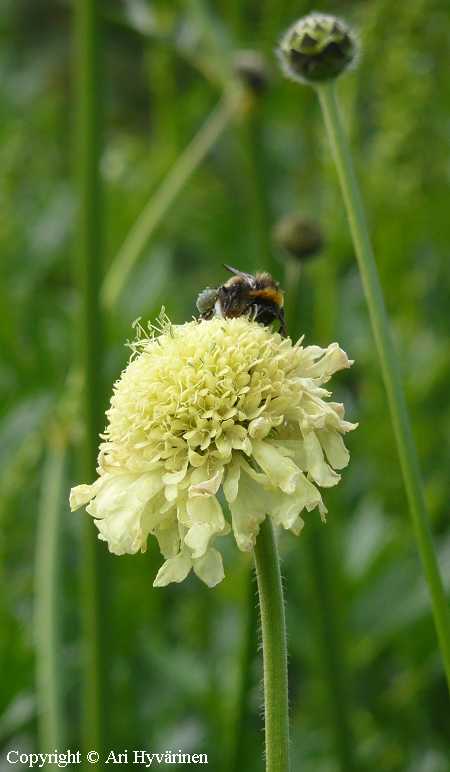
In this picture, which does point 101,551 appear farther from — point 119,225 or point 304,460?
point 119,225

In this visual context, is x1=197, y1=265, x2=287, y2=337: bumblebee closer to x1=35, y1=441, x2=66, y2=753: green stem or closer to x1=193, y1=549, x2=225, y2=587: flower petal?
x1=193, y1=549, x2=225, y2=587: flower petal

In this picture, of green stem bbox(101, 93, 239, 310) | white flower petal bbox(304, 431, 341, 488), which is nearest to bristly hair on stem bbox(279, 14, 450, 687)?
white flower petal bbox(304, 431, 341, 488)

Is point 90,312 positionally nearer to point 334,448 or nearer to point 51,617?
point 51,617

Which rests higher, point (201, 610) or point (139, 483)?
point (201, 610)

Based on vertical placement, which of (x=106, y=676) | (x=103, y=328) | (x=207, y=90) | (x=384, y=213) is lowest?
(x=106, y=676)

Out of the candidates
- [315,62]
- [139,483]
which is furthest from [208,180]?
[139,483]
